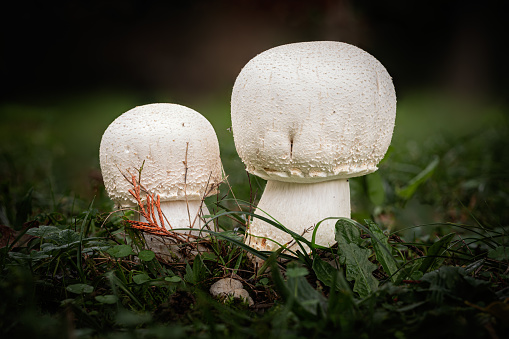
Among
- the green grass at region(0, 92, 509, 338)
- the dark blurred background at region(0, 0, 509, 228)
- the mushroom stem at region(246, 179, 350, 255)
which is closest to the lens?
the green grass at region(0, 92, 509, 338)

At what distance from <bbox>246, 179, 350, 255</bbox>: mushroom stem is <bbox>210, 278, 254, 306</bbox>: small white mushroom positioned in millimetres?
386

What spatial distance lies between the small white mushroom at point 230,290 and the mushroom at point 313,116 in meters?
0.26

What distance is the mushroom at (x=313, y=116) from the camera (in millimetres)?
1874

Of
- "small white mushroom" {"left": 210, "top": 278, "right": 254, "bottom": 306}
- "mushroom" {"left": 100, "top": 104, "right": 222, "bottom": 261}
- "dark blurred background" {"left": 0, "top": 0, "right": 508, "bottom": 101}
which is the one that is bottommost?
"small white mushroom" {"left": 210, "top": 278, "right": 254, "bottom": 306}

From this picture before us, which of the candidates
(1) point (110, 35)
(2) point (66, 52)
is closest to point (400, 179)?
(1) point (110, 35)

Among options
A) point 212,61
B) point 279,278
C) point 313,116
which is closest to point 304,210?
point 313,116

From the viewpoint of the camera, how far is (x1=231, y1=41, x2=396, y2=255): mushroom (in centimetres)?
187

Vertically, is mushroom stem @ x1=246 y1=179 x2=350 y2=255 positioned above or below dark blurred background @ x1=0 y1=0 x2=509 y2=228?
below

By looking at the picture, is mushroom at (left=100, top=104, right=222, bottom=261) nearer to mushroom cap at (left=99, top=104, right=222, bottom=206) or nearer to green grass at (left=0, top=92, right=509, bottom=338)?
mushroom cap at (left=99, top=104, right=222, bottom=206)

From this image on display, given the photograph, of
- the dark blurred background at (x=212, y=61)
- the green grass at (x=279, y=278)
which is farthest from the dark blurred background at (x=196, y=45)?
the green grass at (x=279, y=278)

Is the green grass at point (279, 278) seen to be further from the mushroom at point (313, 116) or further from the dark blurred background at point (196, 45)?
the dark blurred background at point (196, 45)

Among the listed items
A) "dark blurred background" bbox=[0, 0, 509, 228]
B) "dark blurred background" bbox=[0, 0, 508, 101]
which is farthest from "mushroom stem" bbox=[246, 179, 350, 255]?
"dark blurred background" bbox=[0, 0, 508, 101]

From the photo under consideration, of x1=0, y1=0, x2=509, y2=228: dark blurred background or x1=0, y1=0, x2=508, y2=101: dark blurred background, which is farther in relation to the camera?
x1=0, y1=0, x2=508, y2=101: dark blurred background

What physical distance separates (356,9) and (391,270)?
14.5 ft
